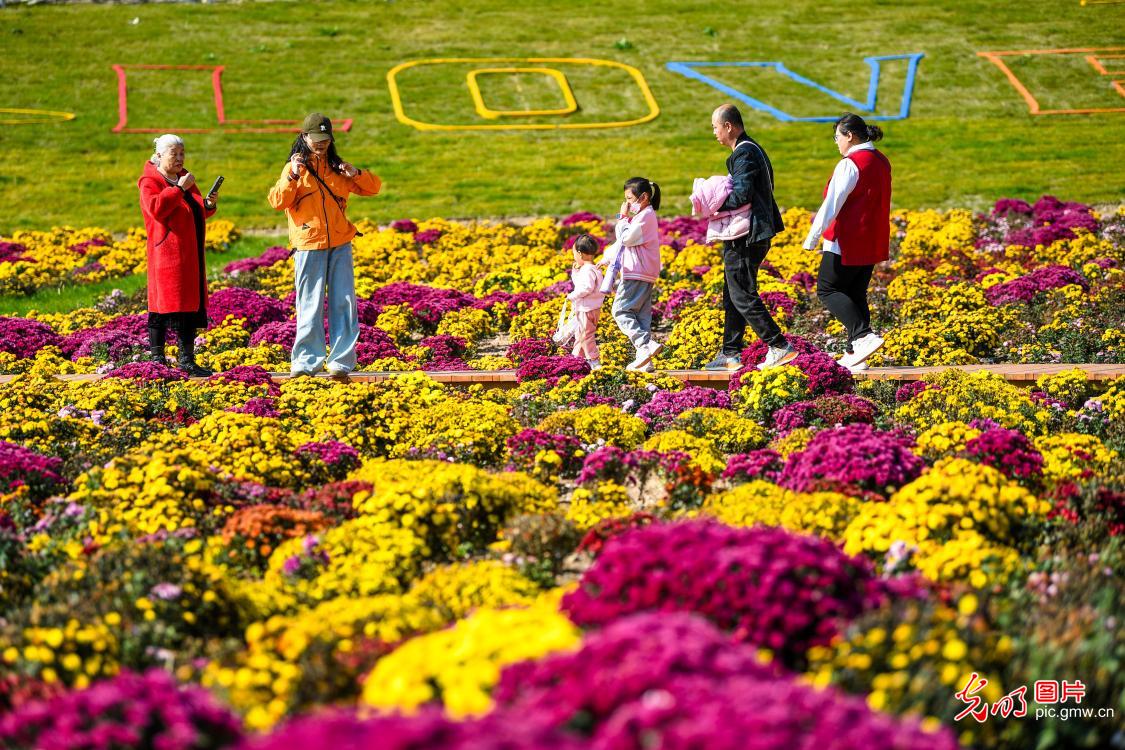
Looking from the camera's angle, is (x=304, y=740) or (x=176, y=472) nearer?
(x=304, y=740)

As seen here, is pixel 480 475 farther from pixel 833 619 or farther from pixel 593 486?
pixel 833 619

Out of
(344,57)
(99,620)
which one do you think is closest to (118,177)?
(344,57)

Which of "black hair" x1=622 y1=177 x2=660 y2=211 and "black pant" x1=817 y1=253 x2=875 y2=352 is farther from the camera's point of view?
"black hair" x1=622 y1=177 x2=660 y2=211

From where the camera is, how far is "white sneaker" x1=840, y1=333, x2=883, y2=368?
9875 millimetres

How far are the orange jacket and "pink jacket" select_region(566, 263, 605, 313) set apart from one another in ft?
6.85

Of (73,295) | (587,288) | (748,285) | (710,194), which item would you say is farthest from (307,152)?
(73,295)

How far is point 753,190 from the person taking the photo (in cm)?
978

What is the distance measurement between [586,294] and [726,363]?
4.84 ft

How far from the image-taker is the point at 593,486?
7.21 metres

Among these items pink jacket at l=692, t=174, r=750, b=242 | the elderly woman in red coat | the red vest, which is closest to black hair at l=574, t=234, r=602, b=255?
pink jacket at l=692, t=174, r=750, b=242

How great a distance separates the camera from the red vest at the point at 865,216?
31.3 feet

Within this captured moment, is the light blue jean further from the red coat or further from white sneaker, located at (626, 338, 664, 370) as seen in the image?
white sneaker, located at (626, 338, 664, 370)

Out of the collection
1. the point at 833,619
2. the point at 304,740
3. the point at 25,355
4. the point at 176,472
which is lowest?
the point at 25,355

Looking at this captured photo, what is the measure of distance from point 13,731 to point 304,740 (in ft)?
3.95
